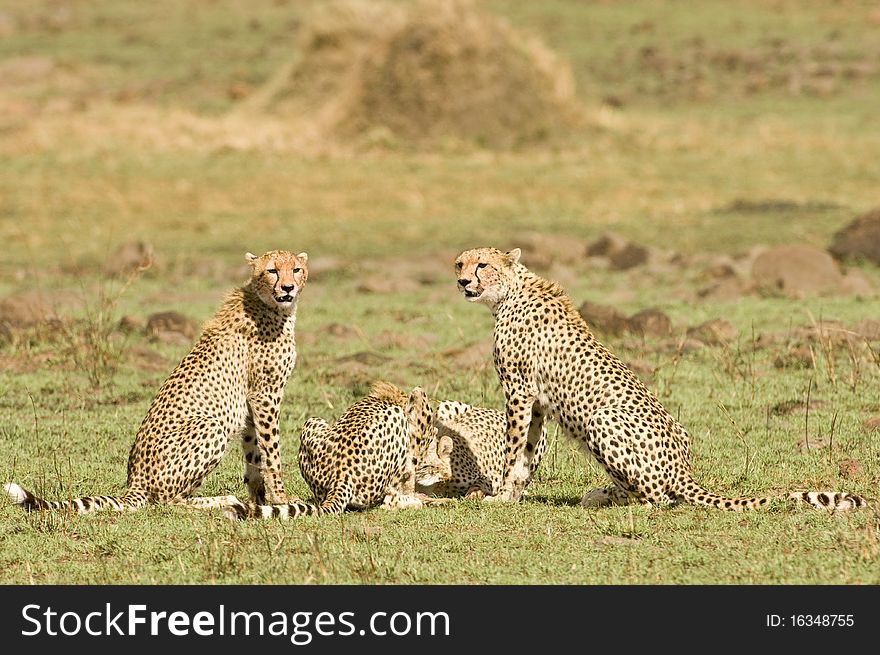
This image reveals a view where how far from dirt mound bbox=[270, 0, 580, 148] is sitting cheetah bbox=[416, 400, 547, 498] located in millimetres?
19293

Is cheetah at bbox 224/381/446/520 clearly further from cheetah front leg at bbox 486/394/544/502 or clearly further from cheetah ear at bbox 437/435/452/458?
cheetah front leg at bbox 486/394/544/502

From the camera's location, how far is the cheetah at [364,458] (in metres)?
8.36

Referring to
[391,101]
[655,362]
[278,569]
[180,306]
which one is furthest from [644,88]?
[278,569]

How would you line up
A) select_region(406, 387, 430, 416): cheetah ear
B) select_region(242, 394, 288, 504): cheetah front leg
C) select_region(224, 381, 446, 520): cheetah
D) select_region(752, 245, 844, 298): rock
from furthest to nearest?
select_region(752, 245, 844, 298): rock
select_region(406, 387, 430, 416): cheetah ear
select_region(242, 394, 288, 504): cheetah front leg
select_region(224, 381, 446, 520): cheetah

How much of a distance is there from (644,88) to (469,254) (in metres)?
27.4

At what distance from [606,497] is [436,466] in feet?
3.91

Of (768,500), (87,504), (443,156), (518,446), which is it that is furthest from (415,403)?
(443,156)

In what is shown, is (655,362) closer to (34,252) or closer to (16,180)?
(34,252)

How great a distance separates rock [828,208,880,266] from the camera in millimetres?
18578

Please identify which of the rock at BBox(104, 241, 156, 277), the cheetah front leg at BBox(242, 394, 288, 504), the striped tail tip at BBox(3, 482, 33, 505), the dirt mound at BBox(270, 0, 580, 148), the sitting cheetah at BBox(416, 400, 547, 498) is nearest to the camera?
the striped tail tip at BBox(3, 482, 33, 505)

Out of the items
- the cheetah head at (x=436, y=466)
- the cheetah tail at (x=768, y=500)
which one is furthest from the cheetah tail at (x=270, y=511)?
the cheetah tail at (x=768, y=500)

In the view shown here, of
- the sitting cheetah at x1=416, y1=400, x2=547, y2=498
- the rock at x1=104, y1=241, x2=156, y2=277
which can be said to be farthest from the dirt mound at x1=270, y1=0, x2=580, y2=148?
the sitting cheetah at x1=416, y1=400, x2=547, y2=498

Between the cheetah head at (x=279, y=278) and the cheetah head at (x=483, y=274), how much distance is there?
956mm

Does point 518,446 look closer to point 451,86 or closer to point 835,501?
point 835,501
